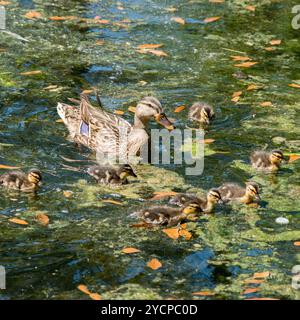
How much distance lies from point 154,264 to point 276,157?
1969 millimetres

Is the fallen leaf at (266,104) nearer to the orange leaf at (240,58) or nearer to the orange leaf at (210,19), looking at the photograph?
the orange leaf at (240,58)

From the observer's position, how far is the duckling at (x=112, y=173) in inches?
299

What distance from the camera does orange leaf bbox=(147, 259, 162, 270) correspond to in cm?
633

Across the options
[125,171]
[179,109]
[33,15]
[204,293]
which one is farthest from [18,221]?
[33,15]

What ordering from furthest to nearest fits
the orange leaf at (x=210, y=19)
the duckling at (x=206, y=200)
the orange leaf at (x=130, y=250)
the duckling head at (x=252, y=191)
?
the orange leaf at (x=210, y=19)
the duckling head at (x=252, y=191)
the duckling at (x=206, y=200)
the orange leaf at (x=130, y=250)

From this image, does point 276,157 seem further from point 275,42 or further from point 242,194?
point 275,42

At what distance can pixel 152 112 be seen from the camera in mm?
8453

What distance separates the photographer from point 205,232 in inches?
270

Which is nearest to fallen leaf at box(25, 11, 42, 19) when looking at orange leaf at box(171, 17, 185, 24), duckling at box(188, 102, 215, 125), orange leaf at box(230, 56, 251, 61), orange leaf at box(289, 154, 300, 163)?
orange leaf at box(171, 17, 185, 24)

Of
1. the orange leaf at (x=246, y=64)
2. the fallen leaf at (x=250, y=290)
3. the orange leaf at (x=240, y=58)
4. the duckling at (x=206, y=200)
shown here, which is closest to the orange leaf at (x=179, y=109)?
the orange leaf at (x=246, y=64)

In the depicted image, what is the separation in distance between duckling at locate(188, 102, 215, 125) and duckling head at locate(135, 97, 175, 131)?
366 mm

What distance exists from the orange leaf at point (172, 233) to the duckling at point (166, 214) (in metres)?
0.04
